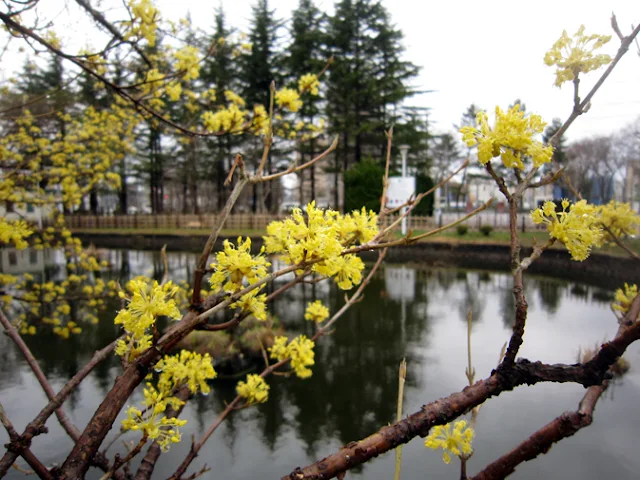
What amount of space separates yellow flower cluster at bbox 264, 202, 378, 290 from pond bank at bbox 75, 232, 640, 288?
10.5 meters

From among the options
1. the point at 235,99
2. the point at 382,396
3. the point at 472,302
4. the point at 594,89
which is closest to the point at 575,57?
the point at 594,89

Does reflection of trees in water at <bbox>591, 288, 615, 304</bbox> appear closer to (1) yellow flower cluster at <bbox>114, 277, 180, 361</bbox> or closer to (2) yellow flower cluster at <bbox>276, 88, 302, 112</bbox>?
(2) yellow flower cluster at <bbox>276, 88, 302, 112</bbox>

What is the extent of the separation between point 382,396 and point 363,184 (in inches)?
520

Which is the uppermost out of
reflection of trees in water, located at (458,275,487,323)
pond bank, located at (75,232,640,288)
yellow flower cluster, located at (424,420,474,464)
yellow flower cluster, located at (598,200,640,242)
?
yellow flower cluster, located at (598,200,640,242)

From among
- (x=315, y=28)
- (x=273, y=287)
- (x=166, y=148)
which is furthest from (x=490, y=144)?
(x=166, y=148)

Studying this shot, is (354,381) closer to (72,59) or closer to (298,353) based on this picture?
(298,353)

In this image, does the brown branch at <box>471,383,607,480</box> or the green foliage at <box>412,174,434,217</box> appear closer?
the brown branch at <box>471,383,607,480</box>

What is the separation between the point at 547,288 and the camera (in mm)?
10328

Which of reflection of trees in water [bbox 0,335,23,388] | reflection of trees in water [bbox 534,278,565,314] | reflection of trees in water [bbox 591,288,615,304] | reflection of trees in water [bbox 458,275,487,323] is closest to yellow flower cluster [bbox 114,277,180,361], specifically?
reflection of trees in water [bbox 0,335,23,388]

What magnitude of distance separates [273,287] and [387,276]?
3125 millimetres

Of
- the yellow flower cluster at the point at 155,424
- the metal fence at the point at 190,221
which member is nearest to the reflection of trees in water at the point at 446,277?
the metal fence at the point at 190,221

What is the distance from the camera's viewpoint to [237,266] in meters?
0.86

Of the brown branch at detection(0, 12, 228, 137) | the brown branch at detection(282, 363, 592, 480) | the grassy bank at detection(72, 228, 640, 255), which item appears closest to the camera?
the brown branch at detection(282, 363, 592, 480)

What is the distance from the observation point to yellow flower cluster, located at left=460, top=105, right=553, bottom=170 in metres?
0.81
